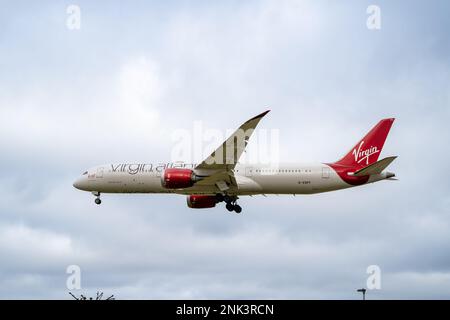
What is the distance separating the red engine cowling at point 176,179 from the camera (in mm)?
68188

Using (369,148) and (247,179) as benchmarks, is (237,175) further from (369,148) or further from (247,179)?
(369,148)

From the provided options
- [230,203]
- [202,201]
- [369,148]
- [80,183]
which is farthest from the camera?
[202,201]

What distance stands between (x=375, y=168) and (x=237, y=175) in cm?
1272

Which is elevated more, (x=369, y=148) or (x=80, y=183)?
(x=369, y=148)

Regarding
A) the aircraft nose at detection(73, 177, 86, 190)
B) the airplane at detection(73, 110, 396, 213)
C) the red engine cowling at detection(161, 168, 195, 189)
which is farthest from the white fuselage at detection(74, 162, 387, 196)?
the red engine cowling at detection(161, 168, 195, 189)

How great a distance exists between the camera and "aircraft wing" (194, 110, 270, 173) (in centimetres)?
6288

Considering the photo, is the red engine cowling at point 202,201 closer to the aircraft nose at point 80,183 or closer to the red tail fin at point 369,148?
the aircraft nose at point 80,183

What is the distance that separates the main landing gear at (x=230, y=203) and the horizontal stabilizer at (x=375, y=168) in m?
11.6

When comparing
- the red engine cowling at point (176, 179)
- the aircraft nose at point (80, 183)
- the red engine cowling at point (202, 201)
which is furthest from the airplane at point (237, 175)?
the red engine cowling at point (202, 201)

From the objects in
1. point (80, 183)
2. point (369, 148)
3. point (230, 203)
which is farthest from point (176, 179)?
point (369, 148)

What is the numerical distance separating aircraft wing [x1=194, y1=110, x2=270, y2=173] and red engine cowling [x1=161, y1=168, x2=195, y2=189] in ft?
4.91

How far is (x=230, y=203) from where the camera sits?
73.4 metres
